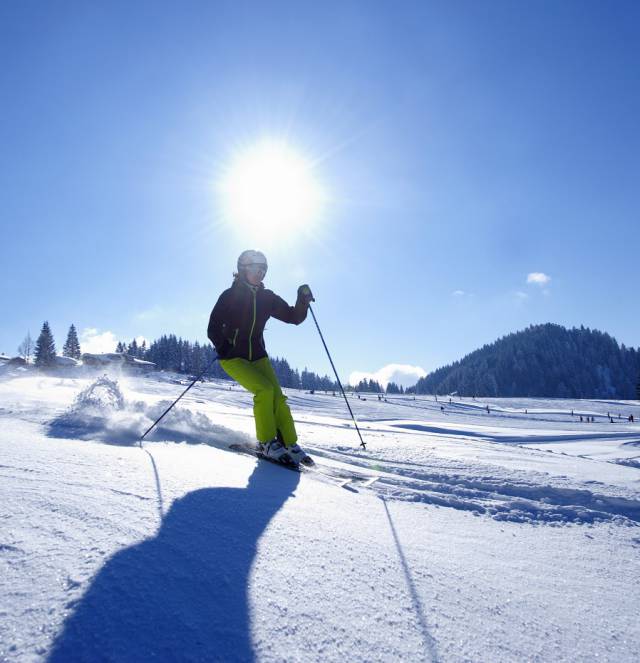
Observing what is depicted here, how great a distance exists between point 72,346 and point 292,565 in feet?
300

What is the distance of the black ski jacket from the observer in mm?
4215

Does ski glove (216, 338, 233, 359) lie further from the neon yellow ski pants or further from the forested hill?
the forested hill

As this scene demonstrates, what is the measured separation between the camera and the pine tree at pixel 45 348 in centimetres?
5829

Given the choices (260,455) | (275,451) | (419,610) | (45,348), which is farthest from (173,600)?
(45,348)

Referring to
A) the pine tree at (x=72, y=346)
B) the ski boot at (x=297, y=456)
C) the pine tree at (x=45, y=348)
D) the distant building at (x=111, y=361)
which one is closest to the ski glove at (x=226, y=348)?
the ski boot at (x=297, y=456)

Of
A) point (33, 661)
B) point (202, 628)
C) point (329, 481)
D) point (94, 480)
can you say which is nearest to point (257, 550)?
point (202, 628)

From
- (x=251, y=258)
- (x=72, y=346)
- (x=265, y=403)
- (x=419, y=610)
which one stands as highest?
(x=72, y=346)

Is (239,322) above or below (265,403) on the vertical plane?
above

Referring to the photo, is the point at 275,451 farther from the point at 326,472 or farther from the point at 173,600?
the point at 173,600

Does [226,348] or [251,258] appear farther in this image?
[251,258]

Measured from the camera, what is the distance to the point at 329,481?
2.93 metres

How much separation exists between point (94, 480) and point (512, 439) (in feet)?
59.7

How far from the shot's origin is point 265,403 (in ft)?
12.5

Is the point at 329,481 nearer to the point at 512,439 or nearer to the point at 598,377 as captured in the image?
the point at 512,439
